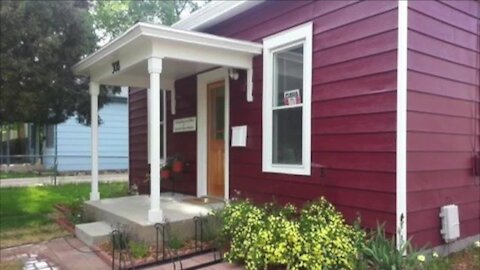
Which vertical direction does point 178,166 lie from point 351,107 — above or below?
below

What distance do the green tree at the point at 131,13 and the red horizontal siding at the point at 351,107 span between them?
1357cm

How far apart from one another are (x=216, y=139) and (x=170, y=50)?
7.25 ft

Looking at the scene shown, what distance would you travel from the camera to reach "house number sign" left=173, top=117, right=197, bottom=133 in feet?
24.9

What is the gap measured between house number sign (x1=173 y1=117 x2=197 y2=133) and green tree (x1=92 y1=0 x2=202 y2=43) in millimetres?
10489

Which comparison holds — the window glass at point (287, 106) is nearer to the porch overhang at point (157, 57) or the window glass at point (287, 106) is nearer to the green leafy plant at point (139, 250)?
the porch overhang at point (157, 57)

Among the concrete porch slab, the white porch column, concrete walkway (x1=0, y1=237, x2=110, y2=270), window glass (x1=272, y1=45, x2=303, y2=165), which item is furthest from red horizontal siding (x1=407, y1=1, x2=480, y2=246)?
the white porch column

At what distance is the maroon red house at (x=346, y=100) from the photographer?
4316mm

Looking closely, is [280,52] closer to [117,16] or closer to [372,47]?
[372,47]

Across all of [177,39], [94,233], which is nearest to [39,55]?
[177,39]

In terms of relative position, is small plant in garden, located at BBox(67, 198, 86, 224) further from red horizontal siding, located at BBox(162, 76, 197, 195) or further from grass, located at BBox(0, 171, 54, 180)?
grass, located at BBox(0, 171, 54, 180)

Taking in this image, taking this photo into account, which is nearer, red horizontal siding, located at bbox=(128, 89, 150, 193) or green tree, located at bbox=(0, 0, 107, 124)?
green tree, located at bbox=(0, 0, 107, 124)

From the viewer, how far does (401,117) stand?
419cm

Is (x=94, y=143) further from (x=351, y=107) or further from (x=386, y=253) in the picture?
(x=386, y=253)

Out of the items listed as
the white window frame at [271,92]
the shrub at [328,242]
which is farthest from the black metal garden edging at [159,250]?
the white window frame at [271,92]
